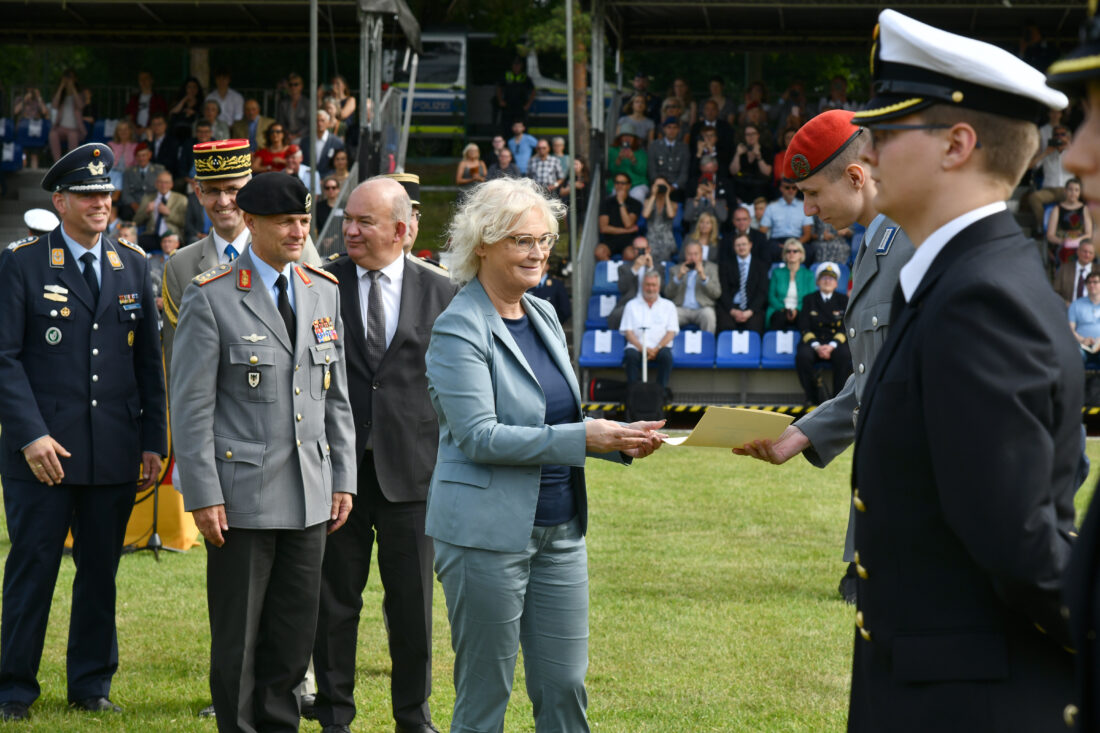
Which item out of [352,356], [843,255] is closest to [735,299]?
[843,255]

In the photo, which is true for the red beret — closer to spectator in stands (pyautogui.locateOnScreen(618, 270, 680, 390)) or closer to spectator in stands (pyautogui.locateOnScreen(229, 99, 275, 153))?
spectator in stands (pyautogui.locateOnScreen(618, 270, 680, 390))

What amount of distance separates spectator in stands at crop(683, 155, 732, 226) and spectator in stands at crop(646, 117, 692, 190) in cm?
26

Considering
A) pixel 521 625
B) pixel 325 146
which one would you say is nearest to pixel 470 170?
pixel 325 146

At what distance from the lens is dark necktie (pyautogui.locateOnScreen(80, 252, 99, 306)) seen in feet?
17.7

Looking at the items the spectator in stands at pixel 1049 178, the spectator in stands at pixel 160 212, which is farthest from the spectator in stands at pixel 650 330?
the spectator in stands at pixel 160 212

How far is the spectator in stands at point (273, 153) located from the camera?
17.3 meters

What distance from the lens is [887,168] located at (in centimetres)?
228

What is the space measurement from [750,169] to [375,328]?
14207mm

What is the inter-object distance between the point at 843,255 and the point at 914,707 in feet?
48.2

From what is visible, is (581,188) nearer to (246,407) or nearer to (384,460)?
(384,460)

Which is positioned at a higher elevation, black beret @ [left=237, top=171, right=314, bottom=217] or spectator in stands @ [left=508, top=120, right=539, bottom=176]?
spectator in stands @ [left=508, top=120, right=539, bottom=176]

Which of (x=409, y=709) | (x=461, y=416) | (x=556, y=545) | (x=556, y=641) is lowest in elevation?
(x=409, y=709)

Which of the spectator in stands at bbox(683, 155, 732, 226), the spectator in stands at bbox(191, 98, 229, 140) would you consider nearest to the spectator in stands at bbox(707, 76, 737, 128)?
the spectator in stands at bbox(683, 155, 732, 226)

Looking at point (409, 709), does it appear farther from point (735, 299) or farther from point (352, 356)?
point (735, 299)
